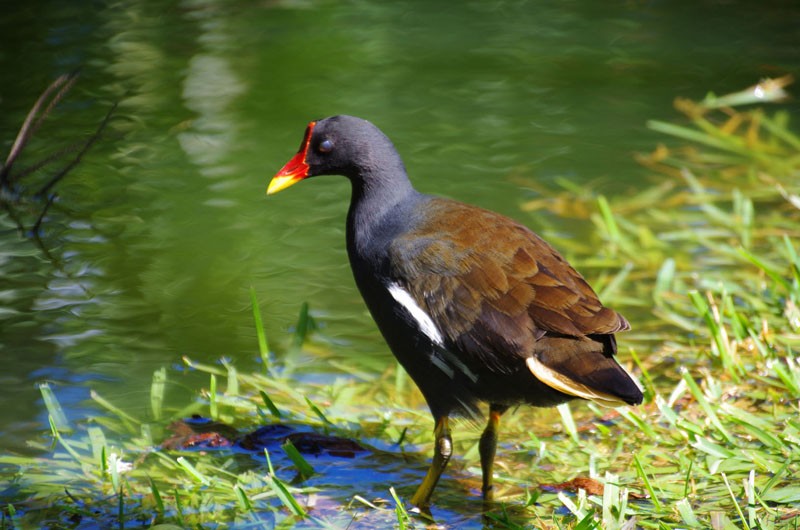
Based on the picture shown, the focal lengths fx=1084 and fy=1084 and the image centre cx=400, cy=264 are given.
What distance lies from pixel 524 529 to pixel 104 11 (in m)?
5.74

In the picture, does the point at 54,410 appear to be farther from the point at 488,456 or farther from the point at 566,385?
the point at 566,385

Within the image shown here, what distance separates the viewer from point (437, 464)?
3.14m

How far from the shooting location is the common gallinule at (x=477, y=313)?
114 inches

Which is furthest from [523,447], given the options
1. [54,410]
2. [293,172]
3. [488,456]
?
[54,410]

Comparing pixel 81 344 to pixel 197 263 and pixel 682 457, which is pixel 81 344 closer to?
pixel 197 263

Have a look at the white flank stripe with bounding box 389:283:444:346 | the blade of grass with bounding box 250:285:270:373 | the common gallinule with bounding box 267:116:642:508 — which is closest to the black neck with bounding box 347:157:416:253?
the common gallinule with bounding box 267:116:642:508

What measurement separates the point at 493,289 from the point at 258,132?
320cm

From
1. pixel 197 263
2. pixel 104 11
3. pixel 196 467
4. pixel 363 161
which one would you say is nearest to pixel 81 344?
A: pixel 197 263

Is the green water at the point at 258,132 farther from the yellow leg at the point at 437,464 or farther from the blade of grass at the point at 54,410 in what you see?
the yellow leg at the point at 437,464

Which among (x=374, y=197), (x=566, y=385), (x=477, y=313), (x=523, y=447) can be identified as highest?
(x=374, y=197)

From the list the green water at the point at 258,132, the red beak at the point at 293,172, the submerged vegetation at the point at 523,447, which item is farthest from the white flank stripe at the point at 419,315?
the green water at the point at 258,132

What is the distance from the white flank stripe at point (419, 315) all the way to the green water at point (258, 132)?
0.98 meters

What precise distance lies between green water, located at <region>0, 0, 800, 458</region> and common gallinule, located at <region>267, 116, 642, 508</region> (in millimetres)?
884

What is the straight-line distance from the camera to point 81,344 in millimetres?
4109
